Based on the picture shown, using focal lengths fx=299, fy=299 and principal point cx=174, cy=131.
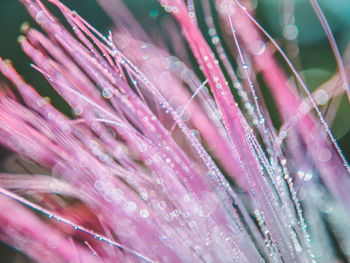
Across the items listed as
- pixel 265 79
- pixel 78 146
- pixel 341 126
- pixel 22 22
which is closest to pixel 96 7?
pixel 22 22

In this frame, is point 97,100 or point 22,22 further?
point 22,22

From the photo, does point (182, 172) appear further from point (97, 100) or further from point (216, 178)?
point (97, 100)

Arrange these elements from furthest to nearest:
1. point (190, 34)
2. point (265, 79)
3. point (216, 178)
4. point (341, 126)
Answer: point (265, 79), point (341, 126), point (216, 178), point (190, 34)

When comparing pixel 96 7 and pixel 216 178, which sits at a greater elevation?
pixel 96 7

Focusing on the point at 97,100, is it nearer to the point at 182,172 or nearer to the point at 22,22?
the point at 182,172

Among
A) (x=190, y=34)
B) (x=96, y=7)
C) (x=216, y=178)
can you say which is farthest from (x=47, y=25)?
(x=96, y=7)

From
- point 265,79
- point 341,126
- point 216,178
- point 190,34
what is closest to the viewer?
point 190,34

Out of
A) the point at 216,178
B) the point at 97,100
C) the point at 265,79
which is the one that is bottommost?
the point at 216,178
